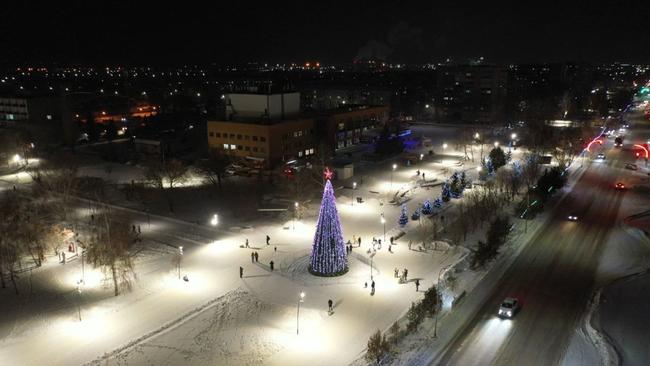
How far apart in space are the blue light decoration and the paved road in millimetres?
7918

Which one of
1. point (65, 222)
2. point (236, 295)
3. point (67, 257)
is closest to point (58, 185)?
point (65, 222)

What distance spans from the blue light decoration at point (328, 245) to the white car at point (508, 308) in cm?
870

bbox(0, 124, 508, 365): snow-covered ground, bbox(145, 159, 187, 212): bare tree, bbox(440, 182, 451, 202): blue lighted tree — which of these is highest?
bbox(145, 159, 187, 212): bare tree

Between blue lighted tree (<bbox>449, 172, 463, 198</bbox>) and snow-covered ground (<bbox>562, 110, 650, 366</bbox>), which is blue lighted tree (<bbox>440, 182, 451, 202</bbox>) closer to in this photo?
blue lighted tree (<bbox>449, 172, 463, 198</bbox>)

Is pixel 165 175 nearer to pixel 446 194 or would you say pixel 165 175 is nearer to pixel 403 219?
pixel 403 219

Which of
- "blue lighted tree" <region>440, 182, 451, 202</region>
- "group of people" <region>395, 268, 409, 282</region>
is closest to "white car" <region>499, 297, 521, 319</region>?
"group of people" <region>395, 268, 409, 282</region>

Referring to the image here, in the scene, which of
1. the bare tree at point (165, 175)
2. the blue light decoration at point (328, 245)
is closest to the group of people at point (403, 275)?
the blue light decoration at point (328, 245)

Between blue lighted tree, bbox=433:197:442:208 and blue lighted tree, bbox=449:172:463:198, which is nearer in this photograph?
blue lighted tree, bbox=433:197:442:208

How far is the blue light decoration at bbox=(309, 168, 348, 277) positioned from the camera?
26984 mm

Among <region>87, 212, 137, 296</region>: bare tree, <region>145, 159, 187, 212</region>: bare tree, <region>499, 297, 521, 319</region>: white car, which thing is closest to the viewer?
<region>499, 297, 521, 319</region>: white car

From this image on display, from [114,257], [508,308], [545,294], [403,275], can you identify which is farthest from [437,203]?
[114,257]

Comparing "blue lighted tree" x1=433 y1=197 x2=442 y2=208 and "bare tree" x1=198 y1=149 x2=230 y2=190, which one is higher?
"bare tree" x1=198 y1=149 x2=230 y2=190

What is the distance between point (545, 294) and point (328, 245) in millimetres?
10969

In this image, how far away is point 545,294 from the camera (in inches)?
995
